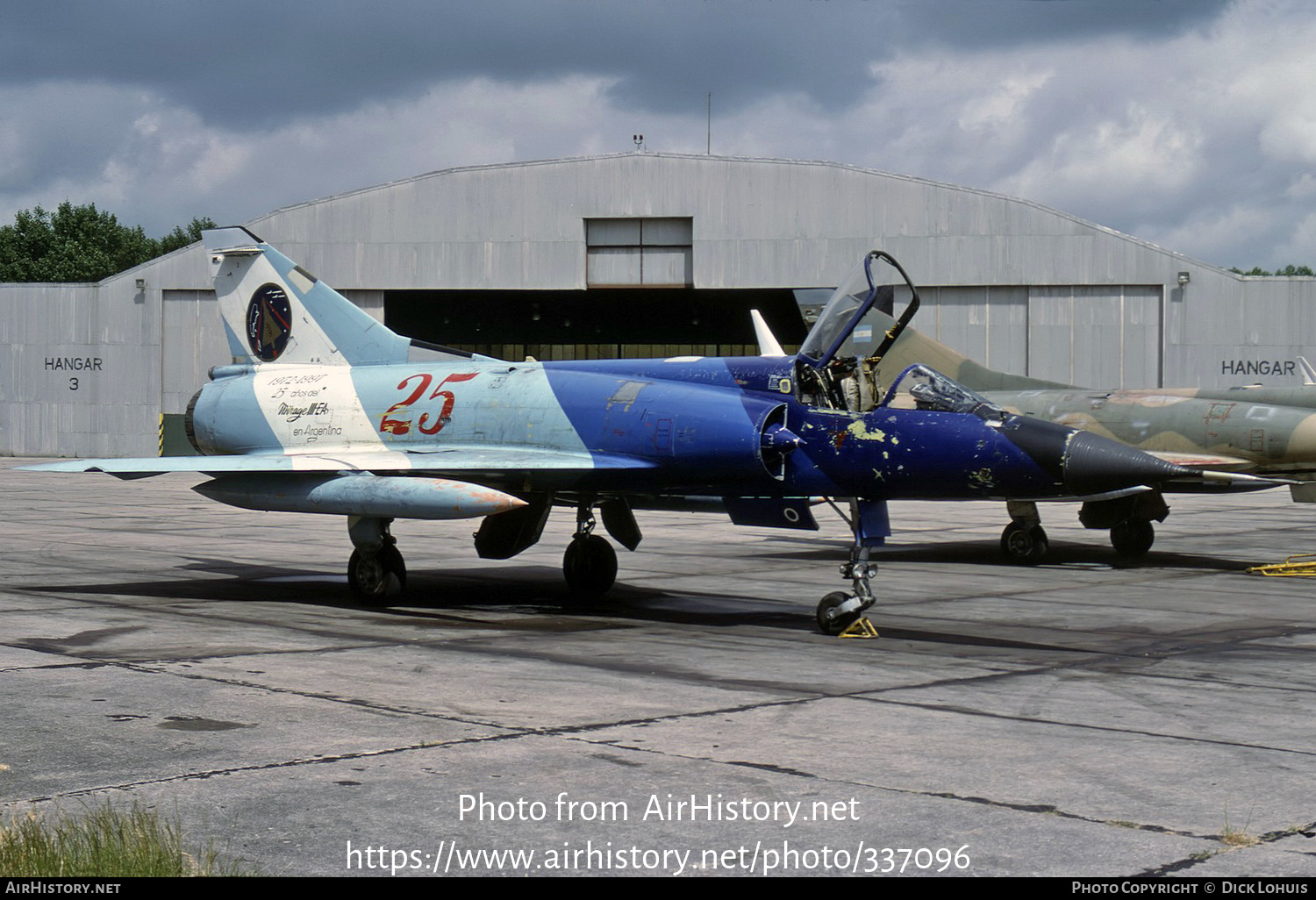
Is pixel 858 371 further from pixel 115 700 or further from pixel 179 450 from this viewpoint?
pixel 179 450

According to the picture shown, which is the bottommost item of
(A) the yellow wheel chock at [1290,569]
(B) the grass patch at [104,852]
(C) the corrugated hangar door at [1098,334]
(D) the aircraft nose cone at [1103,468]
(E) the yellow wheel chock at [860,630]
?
(A) the yellow wheel chock at [1290,569]

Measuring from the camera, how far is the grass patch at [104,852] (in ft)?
14.8

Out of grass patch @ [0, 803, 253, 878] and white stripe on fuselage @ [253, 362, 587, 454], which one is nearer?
grass patch @ [0, 803, 253, 878]

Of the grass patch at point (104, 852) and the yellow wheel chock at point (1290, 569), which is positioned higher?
the grass patch at point (104, 852)

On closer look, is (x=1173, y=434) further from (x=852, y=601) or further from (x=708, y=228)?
(x=708, y=228)

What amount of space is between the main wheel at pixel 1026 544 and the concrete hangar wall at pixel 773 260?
23.0m

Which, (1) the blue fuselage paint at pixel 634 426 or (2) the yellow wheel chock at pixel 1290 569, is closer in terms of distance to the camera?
(1) the blue fuselage paint at pixel 634 426

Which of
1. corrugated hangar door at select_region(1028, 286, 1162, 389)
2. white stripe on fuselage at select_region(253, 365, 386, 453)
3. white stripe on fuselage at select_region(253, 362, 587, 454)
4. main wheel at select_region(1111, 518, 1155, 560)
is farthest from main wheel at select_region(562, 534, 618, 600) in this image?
corrugated hangar door at select_region(1028, 286, 1162, 389)

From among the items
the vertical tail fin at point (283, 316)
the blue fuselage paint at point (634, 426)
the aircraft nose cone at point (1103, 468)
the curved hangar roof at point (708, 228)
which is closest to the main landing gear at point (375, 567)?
the blue fuselage paint at point (634, 426)

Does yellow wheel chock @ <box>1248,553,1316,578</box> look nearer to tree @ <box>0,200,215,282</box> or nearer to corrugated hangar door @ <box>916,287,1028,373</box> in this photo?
corrugated hangar door @ <box>916,287,1028,373</box>

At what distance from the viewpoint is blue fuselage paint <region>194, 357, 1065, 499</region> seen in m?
11.3

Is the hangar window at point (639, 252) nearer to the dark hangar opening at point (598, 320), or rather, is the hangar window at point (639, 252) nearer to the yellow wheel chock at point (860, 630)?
the dark hangar opening at point (598, 320)

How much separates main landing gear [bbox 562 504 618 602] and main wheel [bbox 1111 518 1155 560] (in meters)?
8.69

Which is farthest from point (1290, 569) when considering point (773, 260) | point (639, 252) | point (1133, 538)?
point (639, 252)
